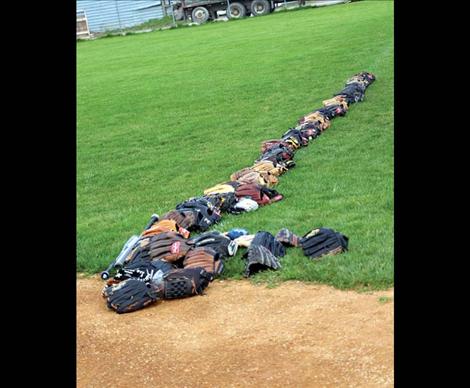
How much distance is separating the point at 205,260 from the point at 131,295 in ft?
2.91

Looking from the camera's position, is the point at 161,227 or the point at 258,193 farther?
the point at 258,193

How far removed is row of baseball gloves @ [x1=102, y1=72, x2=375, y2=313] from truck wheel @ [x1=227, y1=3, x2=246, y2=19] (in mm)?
36744

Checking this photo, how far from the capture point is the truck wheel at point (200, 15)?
4494 cm

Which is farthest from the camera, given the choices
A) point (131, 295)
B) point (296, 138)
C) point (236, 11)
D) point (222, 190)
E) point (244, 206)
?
point (236, 11)

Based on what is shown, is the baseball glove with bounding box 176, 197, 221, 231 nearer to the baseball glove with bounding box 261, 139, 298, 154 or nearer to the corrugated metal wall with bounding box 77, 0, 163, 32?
the baseball glove with bounding box 261, 139, 298, 154

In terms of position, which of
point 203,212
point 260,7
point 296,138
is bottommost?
point 260,7

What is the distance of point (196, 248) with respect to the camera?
22.5 ft

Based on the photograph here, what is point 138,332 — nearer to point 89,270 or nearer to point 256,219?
point 89,270

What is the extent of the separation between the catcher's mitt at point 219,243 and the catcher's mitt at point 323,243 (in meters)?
0.75

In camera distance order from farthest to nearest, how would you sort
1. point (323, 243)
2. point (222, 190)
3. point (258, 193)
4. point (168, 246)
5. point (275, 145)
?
point (275, 145)
point (222, 190)
point (258, 193)
point (168, 246)
point (323, 243)

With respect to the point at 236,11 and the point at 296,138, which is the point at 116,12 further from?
the point at 296,138

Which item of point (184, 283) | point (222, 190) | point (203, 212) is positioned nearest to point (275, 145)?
point (222, 190)

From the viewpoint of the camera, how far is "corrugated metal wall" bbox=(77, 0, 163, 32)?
4959 centimetres

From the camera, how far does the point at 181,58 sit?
28.2 m
